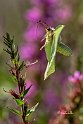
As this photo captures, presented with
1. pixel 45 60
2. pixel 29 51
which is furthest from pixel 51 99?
pixel 29 51

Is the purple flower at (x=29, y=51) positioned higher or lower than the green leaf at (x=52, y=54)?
lower

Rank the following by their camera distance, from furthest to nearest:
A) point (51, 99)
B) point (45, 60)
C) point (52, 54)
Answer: point (45, 60) → point (51, 99) → point (52, 54)

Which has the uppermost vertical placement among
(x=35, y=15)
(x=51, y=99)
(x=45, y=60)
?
(x=35, y=15)

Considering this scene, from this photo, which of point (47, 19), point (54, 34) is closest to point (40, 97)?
point (47, 19)

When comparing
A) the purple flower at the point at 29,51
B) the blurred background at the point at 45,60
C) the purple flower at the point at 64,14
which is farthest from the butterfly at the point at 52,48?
the purple flower at the point at 64,14

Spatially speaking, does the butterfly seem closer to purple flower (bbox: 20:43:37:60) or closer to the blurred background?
the blurred background

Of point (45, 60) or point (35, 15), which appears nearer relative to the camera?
point (45, 60)

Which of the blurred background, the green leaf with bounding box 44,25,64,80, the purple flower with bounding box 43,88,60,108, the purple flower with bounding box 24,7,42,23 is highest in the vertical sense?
the green leaf with bounding box 44,25,64,80

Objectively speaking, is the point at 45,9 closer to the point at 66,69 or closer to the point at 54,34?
the point at 66,69

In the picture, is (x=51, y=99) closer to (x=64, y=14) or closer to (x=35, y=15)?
(x=35, y=15)

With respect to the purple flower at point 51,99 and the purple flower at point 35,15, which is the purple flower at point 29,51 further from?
the purple flower at point 51,99

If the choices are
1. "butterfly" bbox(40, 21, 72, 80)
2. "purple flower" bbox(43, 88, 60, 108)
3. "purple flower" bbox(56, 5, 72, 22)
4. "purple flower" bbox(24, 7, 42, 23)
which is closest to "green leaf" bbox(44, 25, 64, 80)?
"butterfly" bbox(40, 21, 72, 80)
